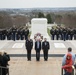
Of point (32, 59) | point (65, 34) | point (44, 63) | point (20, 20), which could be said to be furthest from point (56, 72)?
point (20, 20)

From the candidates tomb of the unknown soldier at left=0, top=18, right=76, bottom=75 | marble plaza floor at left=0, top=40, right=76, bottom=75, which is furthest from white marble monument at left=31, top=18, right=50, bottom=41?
marble plaza floor at left=0, top=40, right=76, bottom=75

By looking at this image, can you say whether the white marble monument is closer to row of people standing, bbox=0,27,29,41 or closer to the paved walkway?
row of people standing, bbox=0,27,29,41

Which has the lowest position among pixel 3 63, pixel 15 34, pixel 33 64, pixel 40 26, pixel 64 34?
pixel 15 34

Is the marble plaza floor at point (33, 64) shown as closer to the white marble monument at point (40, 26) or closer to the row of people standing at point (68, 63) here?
the row of people standing at point (68, 63)

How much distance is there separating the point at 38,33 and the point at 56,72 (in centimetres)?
1207

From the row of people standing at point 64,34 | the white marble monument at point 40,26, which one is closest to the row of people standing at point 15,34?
the white marble monument at point 40,26

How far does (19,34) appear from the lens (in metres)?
28.2

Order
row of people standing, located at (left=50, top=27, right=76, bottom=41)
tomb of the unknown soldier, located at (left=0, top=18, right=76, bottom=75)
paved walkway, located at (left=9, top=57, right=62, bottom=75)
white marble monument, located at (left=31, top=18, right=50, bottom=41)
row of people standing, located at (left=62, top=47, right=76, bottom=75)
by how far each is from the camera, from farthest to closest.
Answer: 1. white marble monument, located at (left=31, top=18, right=50, bottom=41)
2. row of people standing, located at (left=50, top=27, right=76, bottom=41)
3. tomb of the unknown soldier, located at (left=0, top=18, right=76, bottom=75)
4. paved walkway, located at (left=9, top=57, right=62, bottom=75)
5. row of people standing, located at (left=62, top=47, right=76, bottom=75)

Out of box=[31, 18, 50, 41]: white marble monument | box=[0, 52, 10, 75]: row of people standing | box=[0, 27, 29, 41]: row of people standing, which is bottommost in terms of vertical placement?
box=[0, 27, 29, 41]: row of people standing

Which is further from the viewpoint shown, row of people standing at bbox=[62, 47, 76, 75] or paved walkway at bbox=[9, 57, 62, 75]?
paved walkway at bbox=[9, 57, 62, 75]

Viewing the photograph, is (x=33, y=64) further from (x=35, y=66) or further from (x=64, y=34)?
(x=64, y=34)

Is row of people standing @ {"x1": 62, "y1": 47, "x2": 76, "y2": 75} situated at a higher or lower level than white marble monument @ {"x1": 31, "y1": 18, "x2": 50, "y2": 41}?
higher

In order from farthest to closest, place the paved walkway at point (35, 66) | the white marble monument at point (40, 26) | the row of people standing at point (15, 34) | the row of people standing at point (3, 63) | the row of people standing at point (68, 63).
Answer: the white marble monument at point (40, 26) → the row of people standing at point (15, 34) → the paved walkway at point (35, 66) → the row of people standing at point (3, 63) → the row of people standing at point (68, 63)

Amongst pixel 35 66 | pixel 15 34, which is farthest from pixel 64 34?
pixel 35 66
